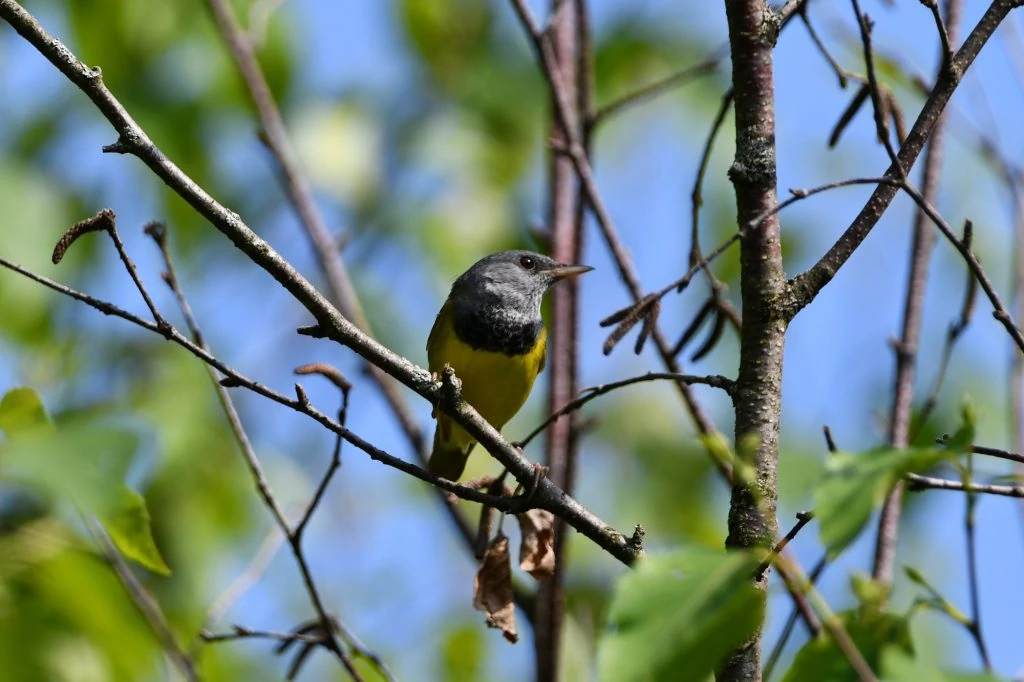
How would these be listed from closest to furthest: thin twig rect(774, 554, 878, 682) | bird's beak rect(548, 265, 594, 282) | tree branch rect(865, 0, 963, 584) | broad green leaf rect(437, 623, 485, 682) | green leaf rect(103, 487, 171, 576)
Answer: thin twig rect(774, 554, 878, 682) → green leaf rect(103, 487, 171, 576) → tree branch rect(865, 0, 963, 584) → broad green leaf rect(437, 623, 485, 682) → bird's beak rect(548, 265, 594, 282)

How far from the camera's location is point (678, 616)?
1464 mm

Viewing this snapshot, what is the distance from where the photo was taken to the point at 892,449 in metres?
1.52

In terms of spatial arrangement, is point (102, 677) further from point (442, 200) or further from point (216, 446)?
point (442, 200)

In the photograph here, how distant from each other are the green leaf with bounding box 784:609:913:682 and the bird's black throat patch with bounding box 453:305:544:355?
3.65m

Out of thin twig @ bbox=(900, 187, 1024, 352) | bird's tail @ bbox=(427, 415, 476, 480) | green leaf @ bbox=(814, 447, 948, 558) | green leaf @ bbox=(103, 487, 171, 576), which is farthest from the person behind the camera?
bird's tail @ bbox=(427, 415, 476, 480)

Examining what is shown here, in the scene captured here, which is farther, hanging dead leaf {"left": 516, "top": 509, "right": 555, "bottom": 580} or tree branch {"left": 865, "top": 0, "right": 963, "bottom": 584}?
tree branch {"left": 865, "top": 0, "right": 963, "bottom": 584}

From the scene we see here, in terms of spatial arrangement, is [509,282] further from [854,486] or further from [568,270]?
[854,486]

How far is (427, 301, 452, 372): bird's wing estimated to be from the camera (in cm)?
549

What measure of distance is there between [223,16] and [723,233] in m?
2.52

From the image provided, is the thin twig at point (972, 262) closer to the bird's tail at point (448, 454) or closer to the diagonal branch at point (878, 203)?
the diagonal branch at point (878, 203)

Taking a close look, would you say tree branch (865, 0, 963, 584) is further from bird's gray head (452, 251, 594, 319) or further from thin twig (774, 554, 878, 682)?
thin twig (774, 554, 878, 682)

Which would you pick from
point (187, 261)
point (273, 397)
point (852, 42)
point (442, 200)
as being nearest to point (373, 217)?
point (442, 200)

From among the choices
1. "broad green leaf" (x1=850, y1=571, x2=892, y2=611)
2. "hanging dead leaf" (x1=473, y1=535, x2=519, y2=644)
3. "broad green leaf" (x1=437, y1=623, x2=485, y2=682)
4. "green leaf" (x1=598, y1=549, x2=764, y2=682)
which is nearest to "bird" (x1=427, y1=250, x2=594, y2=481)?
"broad green leaf" (x1=437, y1=623, x2=485, y2=682)

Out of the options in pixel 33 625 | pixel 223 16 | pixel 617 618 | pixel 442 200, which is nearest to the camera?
pixel 617 618
